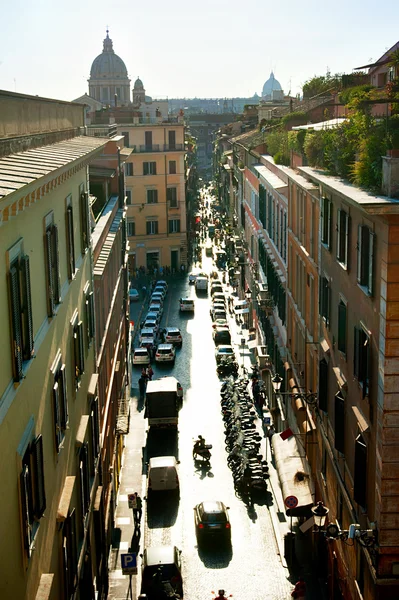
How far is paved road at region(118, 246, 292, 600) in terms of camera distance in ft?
84.5

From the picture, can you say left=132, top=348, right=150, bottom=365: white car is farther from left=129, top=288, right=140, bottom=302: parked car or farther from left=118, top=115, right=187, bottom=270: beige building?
left=118, top=115, right=187, bottom=270: beige building

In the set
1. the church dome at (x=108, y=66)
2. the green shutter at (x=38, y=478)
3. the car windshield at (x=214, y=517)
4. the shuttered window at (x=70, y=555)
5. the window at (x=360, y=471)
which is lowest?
the car windshield at (x=214, y=517)

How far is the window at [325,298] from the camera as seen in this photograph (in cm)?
2308

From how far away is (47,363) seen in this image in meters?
14.9

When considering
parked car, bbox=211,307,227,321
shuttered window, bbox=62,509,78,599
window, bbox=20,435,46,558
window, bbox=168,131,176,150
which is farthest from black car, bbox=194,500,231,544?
window, bbox=168,131,176,150

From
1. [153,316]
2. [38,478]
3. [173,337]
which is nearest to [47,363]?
[38,478]

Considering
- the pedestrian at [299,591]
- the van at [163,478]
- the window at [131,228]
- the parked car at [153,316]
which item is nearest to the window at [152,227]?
the window at [131,228]

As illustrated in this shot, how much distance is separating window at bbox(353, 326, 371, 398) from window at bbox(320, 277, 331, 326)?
170 inches

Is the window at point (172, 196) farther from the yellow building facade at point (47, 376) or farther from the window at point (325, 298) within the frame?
the yellow building facade at point (47, 376)

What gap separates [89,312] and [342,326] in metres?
6.54

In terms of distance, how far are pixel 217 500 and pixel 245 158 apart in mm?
34788

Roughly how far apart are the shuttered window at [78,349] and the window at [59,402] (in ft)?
6.18

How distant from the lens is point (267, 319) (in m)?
41.8

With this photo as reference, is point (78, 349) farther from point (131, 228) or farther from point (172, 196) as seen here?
point (172, 196)
